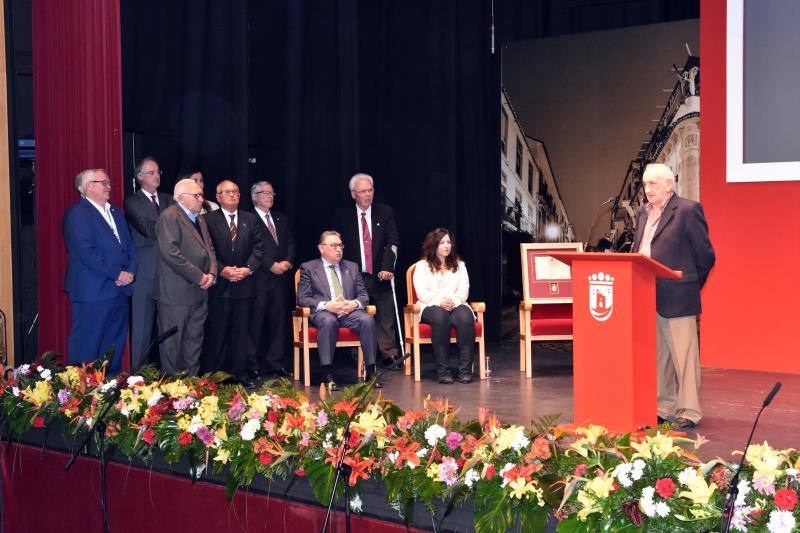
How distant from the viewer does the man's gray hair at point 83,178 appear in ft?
17.9

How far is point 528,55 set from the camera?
8133 millimetres

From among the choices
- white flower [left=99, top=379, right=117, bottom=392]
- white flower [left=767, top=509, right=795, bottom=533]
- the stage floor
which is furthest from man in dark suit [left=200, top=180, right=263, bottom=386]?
white flower [left=767, top=509, right=795, bottom=533]

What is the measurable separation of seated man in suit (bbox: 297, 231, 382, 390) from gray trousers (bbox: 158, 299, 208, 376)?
921 millimetres

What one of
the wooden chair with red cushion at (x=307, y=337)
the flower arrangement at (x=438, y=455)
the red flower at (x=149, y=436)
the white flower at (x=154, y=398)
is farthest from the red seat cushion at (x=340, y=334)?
the red flower at (x=149, y=436)

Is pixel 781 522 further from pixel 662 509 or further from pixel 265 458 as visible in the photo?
pixel 265 458

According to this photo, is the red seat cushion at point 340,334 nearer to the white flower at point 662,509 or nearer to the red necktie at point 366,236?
the red necktie at point 366,236

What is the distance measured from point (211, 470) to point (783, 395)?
12.7 ft

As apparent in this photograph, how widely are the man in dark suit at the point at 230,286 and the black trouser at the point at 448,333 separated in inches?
48.1

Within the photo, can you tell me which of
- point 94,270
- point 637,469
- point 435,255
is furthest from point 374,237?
point 637,469

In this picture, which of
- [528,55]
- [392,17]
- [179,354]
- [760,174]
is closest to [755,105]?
[760,174]

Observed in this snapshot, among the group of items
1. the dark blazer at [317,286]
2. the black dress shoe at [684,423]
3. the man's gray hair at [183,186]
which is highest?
the man's gray hair at [183,186]

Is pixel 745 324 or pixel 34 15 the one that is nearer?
pixel 34 15

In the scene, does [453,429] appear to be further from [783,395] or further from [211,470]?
[783,395]

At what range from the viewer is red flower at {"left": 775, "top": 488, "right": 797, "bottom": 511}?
2.05 meters
